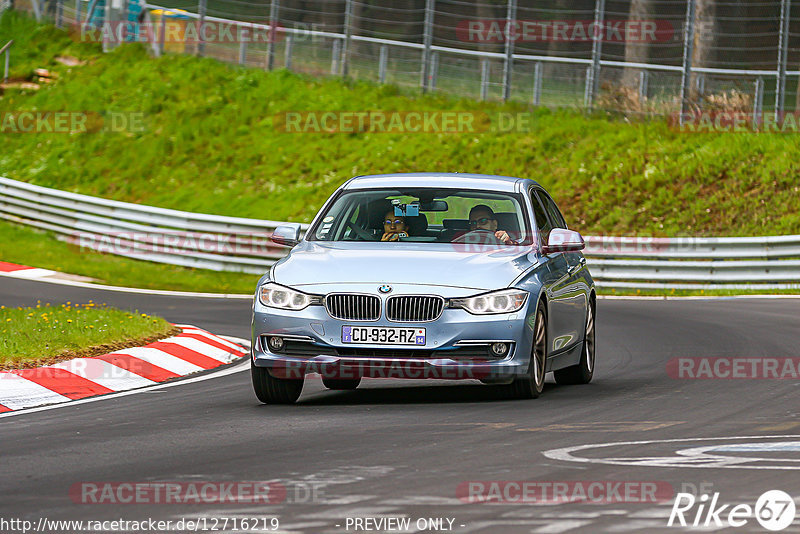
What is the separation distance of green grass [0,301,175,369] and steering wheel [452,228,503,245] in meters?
3.42

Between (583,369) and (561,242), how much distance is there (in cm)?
153

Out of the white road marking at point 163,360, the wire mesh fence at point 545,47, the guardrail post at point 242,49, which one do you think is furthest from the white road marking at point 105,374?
the guardrail post at point 242,49

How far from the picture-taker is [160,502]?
6.46 meters

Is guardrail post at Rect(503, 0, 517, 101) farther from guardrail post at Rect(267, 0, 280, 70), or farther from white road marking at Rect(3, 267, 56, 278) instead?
white road marking at Rect(3, 267, 56, 278)

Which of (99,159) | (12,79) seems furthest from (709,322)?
(12,79)

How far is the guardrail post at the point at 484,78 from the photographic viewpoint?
1335 inches

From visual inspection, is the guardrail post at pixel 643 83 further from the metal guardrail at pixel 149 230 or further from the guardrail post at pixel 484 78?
the metal guardrail at pixel 149 230

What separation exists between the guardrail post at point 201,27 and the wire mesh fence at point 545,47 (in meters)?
0.03

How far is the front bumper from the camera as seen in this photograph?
9.89m

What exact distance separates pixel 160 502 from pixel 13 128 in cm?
3227

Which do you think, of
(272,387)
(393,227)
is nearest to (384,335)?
(272,387)

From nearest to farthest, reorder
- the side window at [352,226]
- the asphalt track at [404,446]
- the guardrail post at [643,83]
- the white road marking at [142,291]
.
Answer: the asphalt track at [404,446]
the side window at [352,226]
the white road marking at [142,291]
the guardrail post at [643,83]

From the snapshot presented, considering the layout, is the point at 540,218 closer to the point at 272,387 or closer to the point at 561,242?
the point at 561,242

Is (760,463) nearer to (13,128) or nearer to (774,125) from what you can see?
(774,125)
